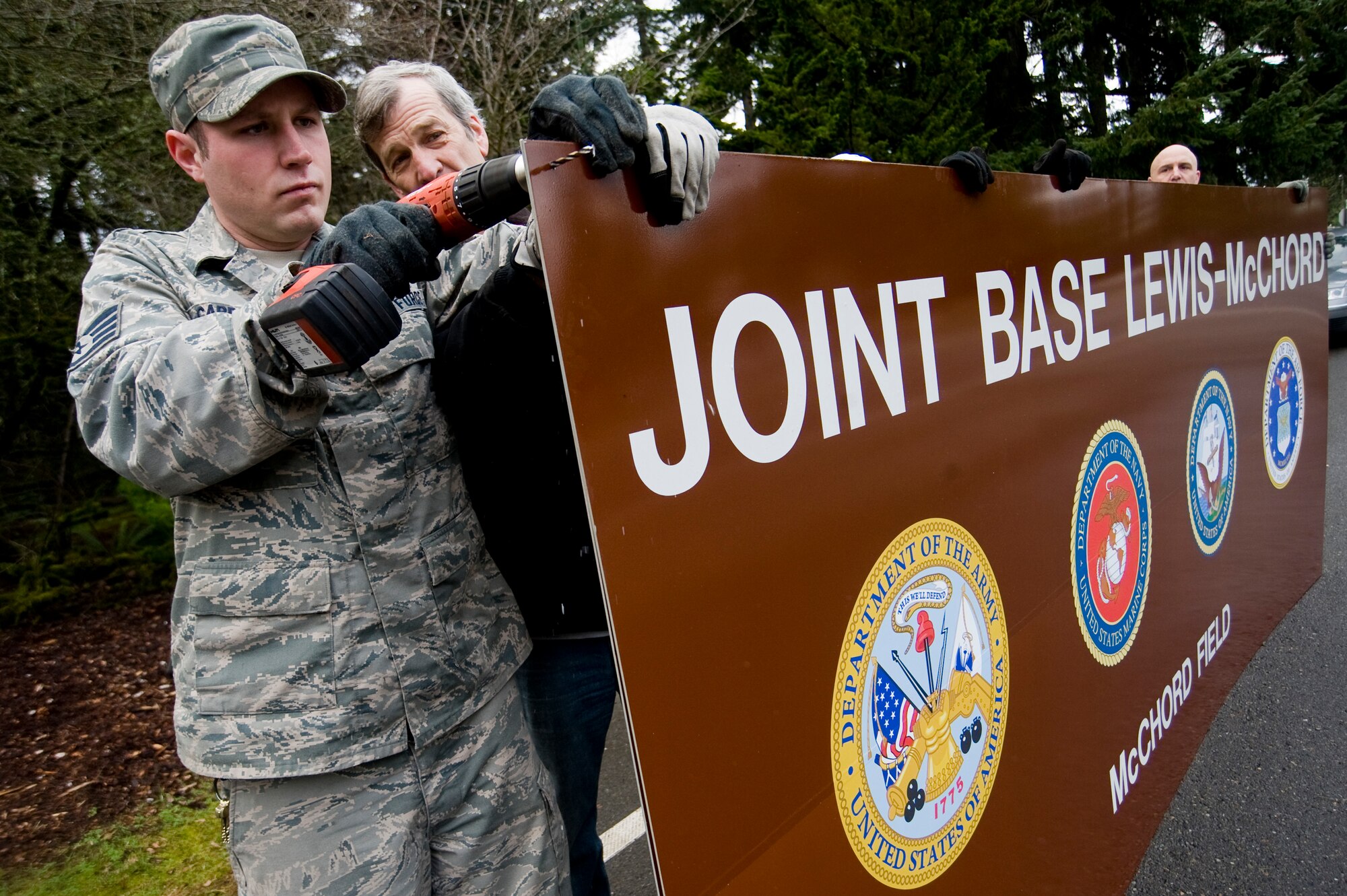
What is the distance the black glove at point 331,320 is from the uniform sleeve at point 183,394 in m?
→ 0.05

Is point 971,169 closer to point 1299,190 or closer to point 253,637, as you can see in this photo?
point 253,637

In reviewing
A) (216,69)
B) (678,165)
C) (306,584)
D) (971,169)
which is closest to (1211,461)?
(971,169)

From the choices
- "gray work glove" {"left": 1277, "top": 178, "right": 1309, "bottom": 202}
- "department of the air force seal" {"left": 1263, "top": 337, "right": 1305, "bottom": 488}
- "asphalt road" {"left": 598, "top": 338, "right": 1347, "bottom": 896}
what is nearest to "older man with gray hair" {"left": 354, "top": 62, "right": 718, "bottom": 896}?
"asphalt road" {"left": 598, "top": 338, "right": 1347, "bottom": 896}

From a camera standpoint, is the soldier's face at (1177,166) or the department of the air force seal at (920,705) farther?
the soldier's face at (1177,166)

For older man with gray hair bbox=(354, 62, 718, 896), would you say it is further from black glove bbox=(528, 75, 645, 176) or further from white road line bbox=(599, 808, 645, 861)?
white road line bbox=(599, 808, 645, 861)

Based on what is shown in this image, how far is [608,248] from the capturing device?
36.3 inches

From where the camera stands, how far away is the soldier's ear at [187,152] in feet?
3.95

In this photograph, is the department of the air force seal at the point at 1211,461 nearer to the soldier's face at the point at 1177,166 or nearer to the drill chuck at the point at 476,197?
the soldier's face at the point at 1177,166

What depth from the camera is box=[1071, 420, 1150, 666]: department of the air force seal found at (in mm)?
1918

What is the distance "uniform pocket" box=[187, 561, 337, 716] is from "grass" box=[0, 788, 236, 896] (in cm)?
186

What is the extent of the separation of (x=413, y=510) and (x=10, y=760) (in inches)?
121

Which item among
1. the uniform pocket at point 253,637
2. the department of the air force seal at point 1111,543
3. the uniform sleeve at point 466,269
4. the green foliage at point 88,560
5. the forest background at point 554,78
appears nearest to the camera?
the uniform pocket at point 253,637

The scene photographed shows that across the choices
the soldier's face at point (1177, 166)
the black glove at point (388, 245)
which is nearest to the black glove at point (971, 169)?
the black glove at point (388, 245)

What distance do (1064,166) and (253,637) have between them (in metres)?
1.78
